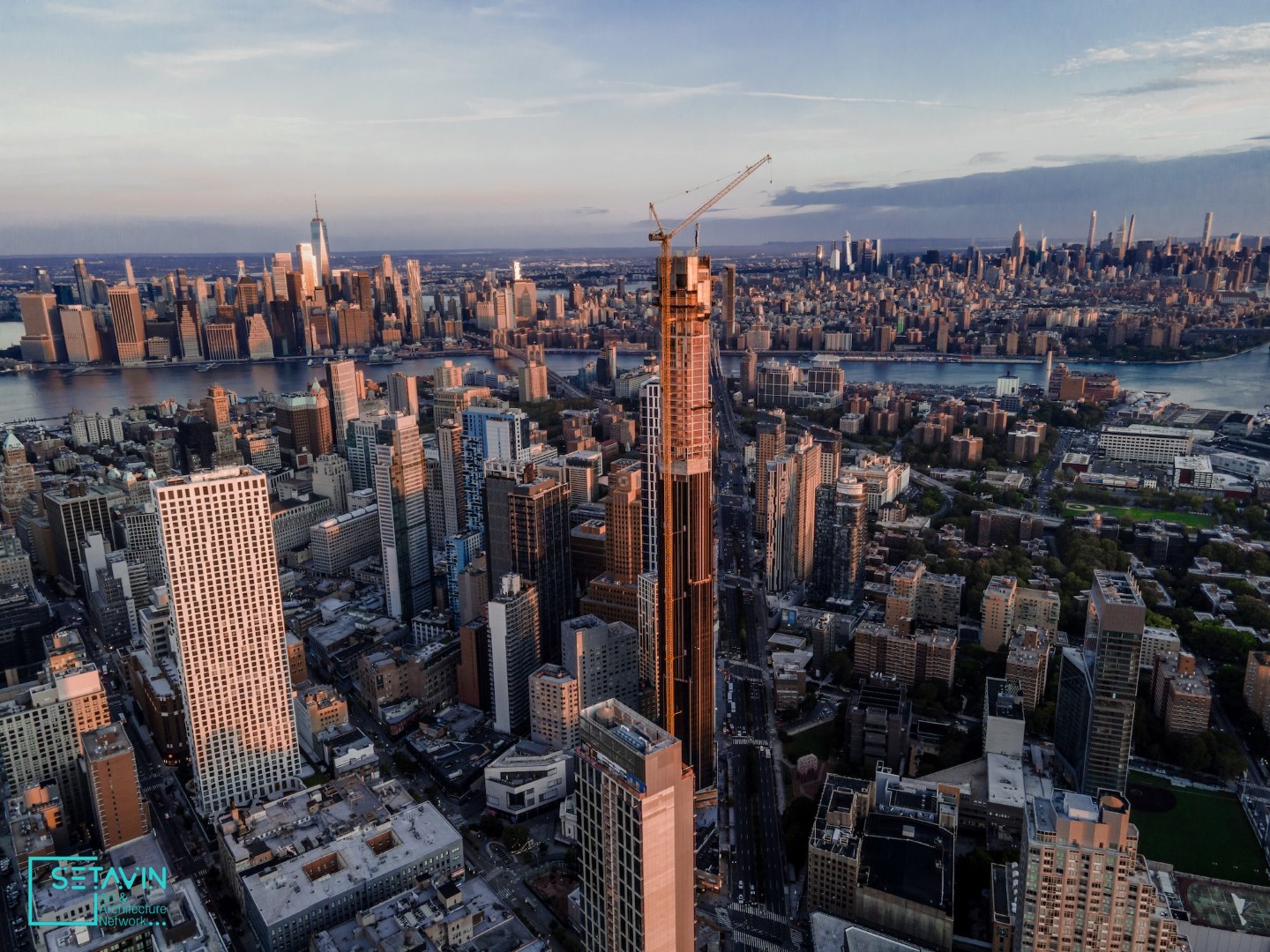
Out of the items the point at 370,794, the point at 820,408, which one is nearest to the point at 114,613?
the point at 370,794

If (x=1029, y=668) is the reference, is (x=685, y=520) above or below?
above

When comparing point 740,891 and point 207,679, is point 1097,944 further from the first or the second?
point 207,679

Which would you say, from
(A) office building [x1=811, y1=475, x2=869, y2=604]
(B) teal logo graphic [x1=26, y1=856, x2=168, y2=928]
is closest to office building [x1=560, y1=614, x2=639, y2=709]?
(B) teal logo graphic [x1=26, y1=856, x2=168, y2=928]

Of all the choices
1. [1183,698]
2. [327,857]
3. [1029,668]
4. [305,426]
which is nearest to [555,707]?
[327,857]

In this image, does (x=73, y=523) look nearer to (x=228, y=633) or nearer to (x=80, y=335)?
(x=228, y=633)

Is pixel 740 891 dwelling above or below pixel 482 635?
below

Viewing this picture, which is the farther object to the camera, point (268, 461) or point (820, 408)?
point (820, 408)

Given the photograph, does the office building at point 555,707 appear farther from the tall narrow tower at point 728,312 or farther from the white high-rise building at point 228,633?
the tall narrow tower at point 728,312
